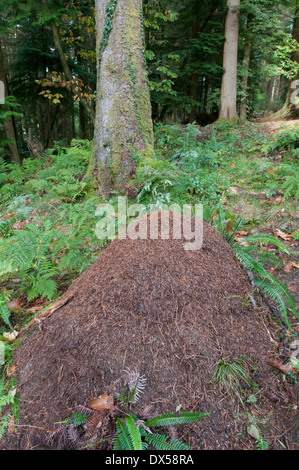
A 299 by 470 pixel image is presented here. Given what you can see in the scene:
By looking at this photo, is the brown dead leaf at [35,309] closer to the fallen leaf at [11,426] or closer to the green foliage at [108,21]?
the fallen leaf at [11,426]

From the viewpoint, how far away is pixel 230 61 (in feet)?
31.8

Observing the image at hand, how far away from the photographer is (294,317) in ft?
7.74

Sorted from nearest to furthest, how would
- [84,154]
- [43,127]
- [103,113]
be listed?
[103,113], [84,154], [43,127]

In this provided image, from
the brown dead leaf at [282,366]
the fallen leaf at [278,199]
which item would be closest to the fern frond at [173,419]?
the brown dead leaf at [282,366]

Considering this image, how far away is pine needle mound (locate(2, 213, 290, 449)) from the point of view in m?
1.69

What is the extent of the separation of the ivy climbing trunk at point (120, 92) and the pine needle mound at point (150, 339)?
272 centimetres

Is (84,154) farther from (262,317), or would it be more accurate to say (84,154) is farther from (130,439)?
(130,439)

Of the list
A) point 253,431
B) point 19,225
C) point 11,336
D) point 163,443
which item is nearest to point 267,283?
point 253,431

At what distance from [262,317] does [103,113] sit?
427cm

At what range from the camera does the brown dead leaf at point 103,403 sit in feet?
5.27

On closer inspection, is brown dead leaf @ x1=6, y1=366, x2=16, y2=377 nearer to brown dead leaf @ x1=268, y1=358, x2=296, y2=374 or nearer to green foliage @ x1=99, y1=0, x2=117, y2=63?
brown dead leaf @ x1=268, y1=358, x2=296, y2=374

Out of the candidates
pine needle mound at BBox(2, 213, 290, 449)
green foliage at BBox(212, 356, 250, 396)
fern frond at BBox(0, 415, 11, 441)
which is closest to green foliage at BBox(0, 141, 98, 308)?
pine needle mound at BBox(2, 213, 290, 449)

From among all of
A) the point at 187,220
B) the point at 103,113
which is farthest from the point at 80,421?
the point at 103,113

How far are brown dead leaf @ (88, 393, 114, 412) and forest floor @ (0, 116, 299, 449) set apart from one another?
0.46 m
